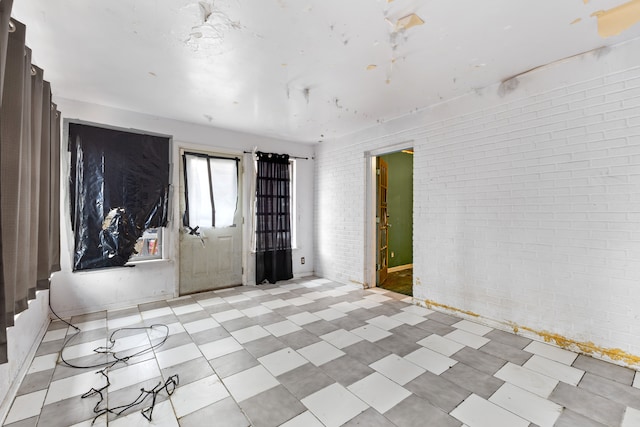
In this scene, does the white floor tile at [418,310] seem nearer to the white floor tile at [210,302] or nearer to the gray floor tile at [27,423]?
the white floor tile at [210,302]

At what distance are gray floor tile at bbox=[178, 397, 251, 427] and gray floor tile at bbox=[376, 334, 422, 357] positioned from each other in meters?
1.40

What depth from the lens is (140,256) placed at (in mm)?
3928

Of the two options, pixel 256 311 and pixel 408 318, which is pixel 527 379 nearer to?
pixel 408 318

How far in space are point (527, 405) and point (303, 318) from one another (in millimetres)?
2143

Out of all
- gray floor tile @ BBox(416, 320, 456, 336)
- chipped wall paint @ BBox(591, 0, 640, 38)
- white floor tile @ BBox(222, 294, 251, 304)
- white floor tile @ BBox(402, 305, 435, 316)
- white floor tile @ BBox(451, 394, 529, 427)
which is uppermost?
chipped wall paint @ BBox(591, 0, 640, 38)

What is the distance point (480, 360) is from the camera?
238cm

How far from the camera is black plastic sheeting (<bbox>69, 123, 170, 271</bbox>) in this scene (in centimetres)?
344

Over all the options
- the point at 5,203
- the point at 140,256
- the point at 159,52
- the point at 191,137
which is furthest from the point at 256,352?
the point at 191,137

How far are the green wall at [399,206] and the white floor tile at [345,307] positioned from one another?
2.34 meters

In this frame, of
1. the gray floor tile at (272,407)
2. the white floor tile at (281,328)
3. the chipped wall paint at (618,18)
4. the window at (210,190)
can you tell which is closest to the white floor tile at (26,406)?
the gray floor tile at (272,407)

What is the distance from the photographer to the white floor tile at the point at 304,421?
165cm

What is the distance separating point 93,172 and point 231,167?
179cm

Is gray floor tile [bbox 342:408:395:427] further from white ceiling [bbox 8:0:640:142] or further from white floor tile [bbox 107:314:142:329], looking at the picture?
white floor tile [bbox 107:314:142:329]

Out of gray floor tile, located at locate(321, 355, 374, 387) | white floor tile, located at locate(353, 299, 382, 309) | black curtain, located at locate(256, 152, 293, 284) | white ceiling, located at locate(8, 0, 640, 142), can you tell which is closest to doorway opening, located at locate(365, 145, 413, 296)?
white floor tile, located at locate(353, 299, 382, 309)
